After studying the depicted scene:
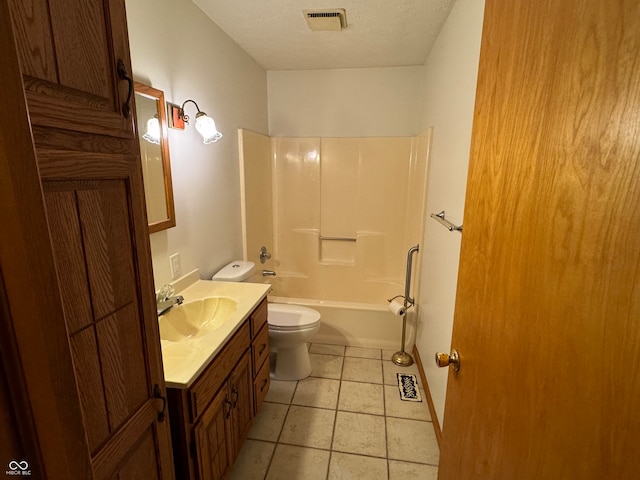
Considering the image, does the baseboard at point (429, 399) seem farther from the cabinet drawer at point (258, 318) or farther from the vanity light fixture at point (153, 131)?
the vanity light fixture at point (153, 131)

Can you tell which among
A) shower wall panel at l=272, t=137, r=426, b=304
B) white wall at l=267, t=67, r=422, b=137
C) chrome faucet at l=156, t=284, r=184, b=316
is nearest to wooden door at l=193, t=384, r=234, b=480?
chrome faucet at l=156, t=284, r=184, b=316

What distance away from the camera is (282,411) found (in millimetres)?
2014

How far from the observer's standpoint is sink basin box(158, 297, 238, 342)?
1.49 m

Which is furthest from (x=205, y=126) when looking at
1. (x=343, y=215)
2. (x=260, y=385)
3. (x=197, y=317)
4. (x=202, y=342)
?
(x=343, y=215)

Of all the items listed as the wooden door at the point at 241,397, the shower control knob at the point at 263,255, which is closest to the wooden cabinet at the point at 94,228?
the wooden door at the point at 241,397

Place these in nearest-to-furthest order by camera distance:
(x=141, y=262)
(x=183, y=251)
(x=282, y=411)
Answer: (x=141, y=262)
(x=183, y=251)
(x=282, y=411)

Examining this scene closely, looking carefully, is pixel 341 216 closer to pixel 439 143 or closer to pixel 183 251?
pixel 439 143

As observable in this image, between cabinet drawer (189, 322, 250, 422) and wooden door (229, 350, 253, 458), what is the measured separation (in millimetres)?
69

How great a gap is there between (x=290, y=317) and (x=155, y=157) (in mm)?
1331

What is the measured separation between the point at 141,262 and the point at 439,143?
1.90m

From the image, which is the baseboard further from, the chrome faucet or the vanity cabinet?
the chrome faucet

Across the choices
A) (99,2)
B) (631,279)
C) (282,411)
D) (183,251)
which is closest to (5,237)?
(99,2)

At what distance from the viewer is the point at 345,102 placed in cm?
298

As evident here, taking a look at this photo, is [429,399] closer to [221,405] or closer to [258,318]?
[258,318]
